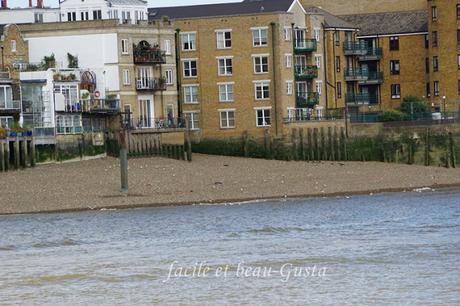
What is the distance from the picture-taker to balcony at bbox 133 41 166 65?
4181 inches

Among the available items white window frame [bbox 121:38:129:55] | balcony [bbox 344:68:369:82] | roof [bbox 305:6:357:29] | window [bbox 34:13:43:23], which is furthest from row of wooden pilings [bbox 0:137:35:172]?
balcony [bbox 344:68:369:82]

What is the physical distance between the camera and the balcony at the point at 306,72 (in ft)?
376

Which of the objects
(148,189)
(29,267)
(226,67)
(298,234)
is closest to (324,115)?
(226,67)

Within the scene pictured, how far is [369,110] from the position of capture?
126m

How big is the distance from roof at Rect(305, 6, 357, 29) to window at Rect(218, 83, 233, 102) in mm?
13287

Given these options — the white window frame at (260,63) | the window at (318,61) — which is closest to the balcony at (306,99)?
the window at (318,61)

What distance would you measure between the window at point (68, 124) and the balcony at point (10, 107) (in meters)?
2.84

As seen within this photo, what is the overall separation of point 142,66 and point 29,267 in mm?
54603

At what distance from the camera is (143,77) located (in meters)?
107

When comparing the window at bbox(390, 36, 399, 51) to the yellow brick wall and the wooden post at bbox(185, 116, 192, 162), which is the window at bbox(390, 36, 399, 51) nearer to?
the yellow brick wall

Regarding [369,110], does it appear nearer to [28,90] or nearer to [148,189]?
[28,90]

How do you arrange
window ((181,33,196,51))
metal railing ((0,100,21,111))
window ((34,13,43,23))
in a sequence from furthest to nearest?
window ((34,13,43,23)) < window ((181,33,196,51)) < metal railing ((0,100,21,111))

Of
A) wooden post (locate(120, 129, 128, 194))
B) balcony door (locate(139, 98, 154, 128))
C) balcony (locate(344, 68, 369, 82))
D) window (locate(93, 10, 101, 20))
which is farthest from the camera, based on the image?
balcony (locate(344, 68, 369, 82))

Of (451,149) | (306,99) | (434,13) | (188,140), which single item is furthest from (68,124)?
(434,13)
